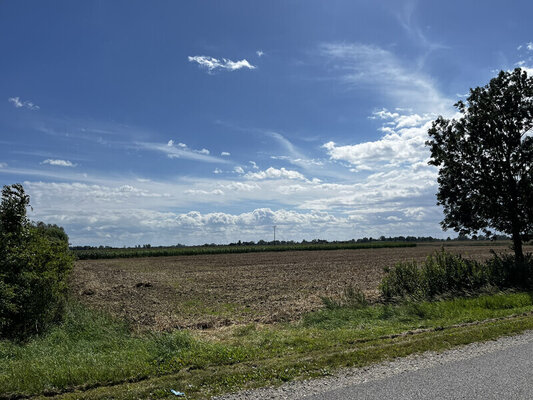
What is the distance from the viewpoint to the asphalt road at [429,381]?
17.4 ft

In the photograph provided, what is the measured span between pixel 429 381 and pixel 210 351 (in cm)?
415

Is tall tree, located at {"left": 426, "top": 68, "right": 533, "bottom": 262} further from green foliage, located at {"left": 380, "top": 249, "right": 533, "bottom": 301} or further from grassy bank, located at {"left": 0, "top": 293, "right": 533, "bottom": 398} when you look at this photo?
grassy bank, located at {"left": 0, "top": 293, "right": 533, "bottom": 398}

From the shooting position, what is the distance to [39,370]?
6676 millimetres

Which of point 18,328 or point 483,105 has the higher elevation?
point 483,105

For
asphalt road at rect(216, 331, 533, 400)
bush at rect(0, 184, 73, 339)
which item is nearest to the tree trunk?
asphalt road at rect(216, 331, 533, 400)

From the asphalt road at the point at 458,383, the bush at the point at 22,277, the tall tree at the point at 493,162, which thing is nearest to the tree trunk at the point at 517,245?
the tall tree at the point at 493,162

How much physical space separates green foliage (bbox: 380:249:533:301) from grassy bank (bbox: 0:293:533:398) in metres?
3.36

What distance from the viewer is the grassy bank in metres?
6.18

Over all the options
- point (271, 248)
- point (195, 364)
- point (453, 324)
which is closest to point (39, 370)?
point (195, 364)

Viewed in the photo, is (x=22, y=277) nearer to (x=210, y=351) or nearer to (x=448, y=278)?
(x=210, y=351)

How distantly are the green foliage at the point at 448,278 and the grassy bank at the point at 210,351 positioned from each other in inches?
132

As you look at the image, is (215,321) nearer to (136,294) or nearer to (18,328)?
(18,328)

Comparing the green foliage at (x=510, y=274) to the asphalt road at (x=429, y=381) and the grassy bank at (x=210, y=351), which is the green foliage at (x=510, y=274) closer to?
the grassy bank at (x=210, y=351)

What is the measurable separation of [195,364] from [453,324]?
7.27m
